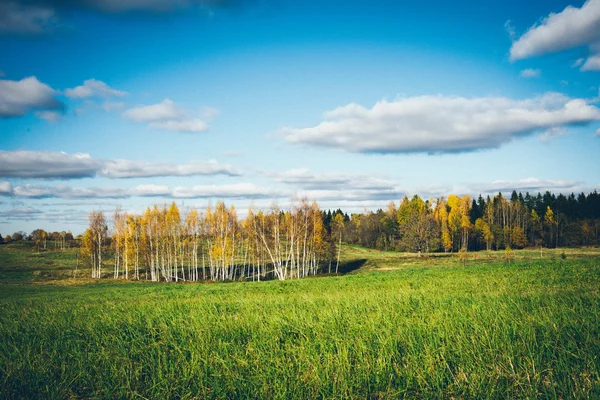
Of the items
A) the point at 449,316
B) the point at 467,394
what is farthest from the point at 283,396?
the point at 449,316

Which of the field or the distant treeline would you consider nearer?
the field

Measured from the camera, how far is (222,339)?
236 inches

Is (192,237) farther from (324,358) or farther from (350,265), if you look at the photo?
(324,358)

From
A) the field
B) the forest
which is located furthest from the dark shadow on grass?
the field

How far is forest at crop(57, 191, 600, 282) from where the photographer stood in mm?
57562

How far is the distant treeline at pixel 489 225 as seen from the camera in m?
89.6

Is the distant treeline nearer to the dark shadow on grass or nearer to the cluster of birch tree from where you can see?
the dark shadow on grass

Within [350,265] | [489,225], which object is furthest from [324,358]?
[489,225]

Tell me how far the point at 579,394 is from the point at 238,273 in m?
67.4

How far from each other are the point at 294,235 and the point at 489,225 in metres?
71.6

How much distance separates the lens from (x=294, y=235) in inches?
2094

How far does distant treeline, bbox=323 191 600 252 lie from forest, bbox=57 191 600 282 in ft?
0.95

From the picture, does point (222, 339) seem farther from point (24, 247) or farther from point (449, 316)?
point (24, 247)

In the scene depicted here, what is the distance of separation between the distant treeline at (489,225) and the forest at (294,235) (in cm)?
29
